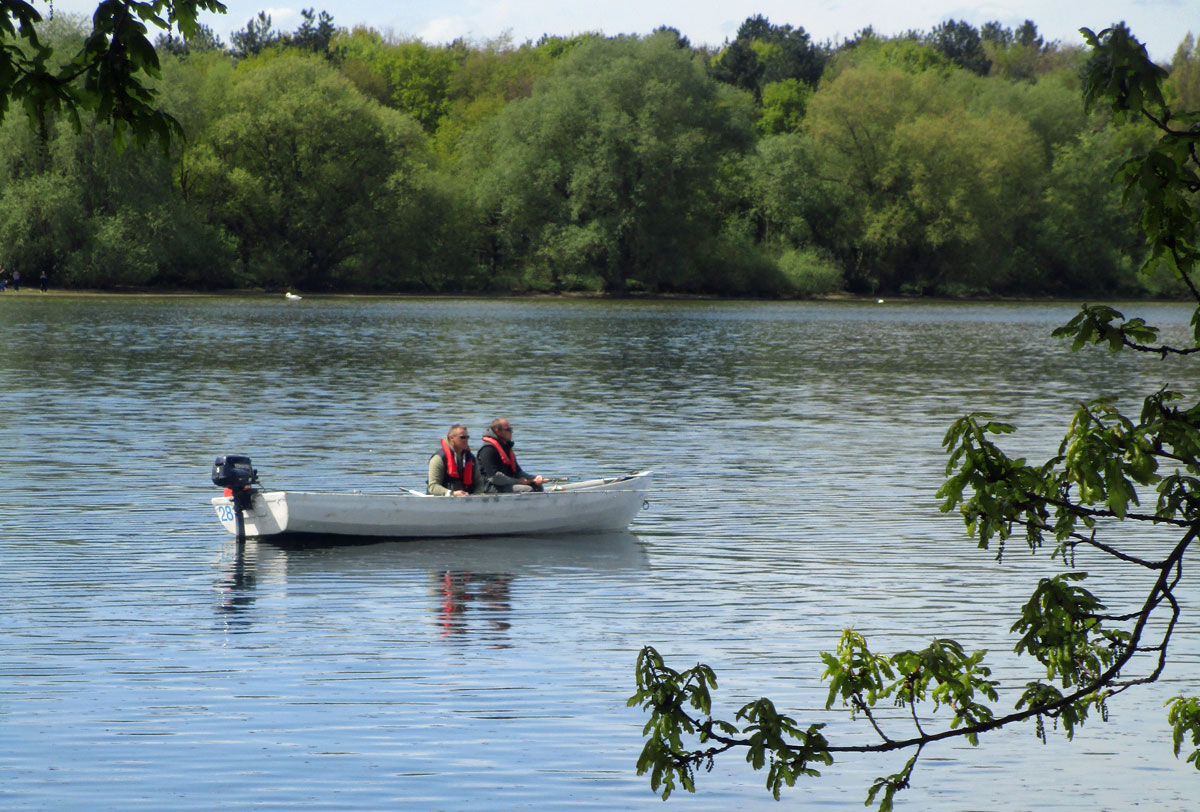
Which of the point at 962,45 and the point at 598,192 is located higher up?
the point at 962,45

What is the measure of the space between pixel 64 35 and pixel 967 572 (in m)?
78.9

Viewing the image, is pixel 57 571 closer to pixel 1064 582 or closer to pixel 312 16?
pixel 1064 582

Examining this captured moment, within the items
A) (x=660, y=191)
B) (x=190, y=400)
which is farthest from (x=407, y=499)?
(x=660, y=191)

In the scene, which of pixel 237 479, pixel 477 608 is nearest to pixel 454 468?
pixel 237 479

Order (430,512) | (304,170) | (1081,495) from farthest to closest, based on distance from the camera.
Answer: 1. (304,170)
2. (430,512)
3. (1081,495)

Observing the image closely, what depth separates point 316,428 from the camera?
35719mm

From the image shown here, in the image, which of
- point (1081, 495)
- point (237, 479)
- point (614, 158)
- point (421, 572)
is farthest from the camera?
point (614, 158)

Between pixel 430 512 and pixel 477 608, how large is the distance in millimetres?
3986

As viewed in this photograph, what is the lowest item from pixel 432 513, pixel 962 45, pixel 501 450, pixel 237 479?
pixel 432 513

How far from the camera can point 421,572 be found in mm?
19016

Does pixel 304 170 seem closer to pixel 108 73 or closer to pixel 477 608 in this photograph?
pixel 477 608

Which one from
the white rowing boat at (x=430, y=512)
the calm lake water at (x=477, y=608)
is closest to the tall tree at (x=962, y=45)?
the calm lake water at (x=477, y=608)

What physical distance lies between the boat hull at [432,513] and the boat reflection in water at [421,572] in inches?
8.0

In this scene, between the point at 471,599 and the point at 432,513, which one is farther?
the point at 432,513
